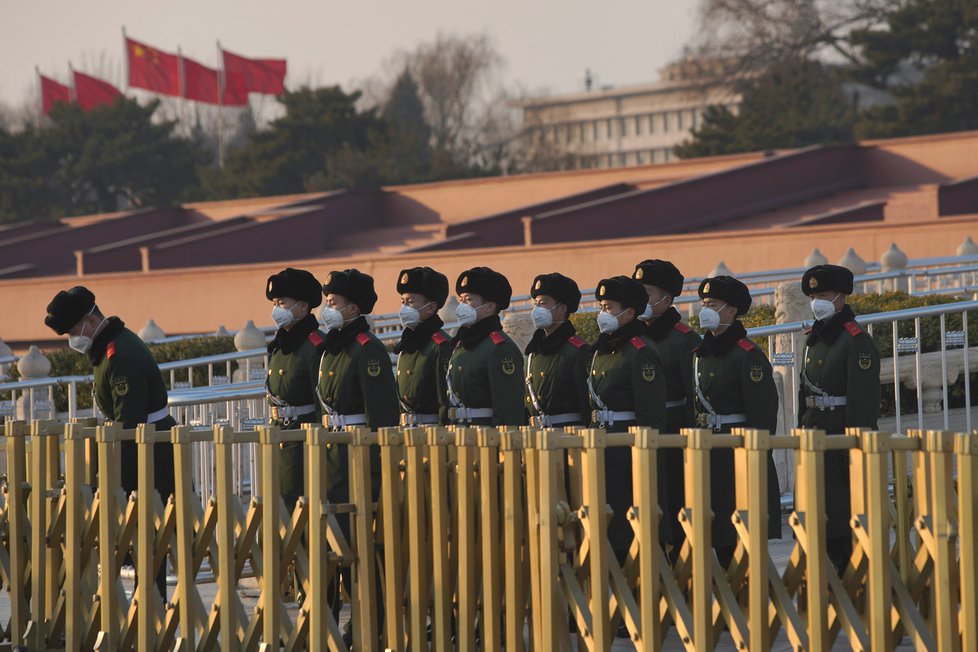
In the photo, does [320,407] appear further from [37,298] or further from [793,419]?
[37,298]

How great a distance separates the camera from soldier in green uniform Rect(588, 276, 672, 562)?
684 cm

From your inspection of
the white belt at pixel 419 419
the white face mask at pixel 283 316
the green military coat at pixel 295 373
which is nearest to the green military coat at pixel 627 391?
the white belt at pixel 419 419

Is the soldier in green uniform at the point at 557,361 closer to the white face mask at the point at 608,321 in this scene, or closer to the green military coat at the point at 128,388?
the white face mask at the point at 608,321

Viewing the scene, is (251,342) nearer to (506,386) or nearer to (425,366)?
(425,366)

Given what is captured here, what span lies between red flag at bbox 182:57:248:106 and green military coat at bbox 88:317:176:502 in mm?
37709

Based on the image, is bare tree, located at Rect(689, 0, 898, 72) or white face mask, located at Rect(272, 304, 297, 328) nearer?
white face mask, located at Rect(272, 304, 297, 328)

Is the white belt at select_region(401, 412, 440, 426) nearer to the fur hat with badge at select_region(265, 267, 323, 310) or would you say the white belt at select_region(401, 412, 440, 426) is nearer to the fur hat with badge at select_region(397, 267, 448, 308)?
the fur hat with badge at select_region(397, 267, 448, 308)

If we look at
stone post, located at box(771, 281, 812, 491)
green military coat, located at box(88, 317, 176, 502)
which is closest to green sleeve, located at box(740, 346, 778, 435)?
stone post, located at box(771, 281, 812, 491)

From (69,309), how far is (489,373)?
2.00 metres

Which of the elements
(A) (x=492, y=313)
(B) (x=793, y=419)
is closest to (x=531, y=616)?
(A) (x=492, y=313)

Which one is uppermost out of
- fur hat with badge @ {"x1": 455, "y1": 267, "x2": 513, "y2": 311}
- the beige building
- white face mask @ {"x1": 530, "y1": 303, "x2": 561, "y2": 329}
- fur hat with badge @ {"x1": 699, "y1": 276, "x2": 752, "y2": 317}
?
the beige building

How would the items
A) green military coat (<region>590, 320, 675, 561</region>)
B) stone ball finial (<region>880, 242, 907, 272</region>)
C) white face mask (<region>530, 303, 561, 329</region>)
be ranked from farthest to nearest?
stone ball finial (<region>880, 242, 907, 272</region>) → white face mask (<region>530, 303, 561, 329</region>) → green military coat (<region>590, 320, 675, 561</region>)

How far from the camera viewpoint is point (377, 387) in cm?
694

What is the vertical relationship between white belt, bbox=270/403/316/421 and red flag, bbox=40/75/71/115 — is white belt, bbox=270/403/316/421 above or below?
below
